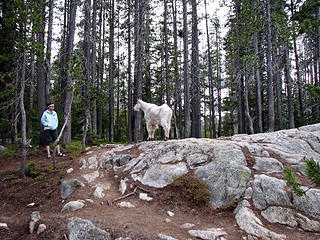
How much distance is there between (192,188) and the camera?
434 cm

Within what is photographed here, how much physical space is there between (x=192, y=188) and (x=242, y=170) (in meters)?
1.29

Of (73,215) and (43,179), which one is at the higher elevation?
(43,179)

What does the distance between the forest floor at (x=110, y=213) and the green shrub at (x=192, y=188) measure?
0.43ft

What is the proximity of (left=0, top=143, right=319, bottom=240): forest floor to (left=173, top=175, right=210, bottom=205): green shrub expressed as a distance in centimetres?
13

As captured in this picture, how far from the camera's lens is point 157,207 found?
416cm

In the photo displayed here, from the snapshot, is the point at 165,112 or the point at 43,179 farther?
the point at 165,112

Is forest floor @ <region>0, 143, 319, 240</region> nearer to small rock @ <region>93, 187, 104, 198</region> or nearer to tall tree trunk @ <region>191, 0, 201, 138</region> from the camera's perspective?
small rock @ <region>93, 187, 104, 198</region>

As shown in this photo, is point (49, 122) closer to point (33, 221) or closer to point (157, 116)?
point (157, 116)

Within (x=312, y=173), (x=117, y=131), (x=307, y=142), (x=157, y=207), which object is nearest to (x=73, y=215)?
(x=157, y=207)

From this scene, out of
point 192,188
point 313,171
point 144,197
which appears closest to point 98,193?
point 144,197

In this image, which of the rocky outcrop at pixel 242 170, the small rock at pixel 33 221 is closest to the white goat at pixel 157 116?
the rocky outcrop at pixel 242 170

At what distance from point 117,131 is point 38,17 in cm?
1532

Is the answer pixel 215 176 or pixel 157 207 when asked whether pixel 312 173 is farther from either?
pixel 157 207

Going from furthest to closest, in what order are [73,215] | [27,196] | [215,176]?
[27,196]
[215,176]
[73,215]
